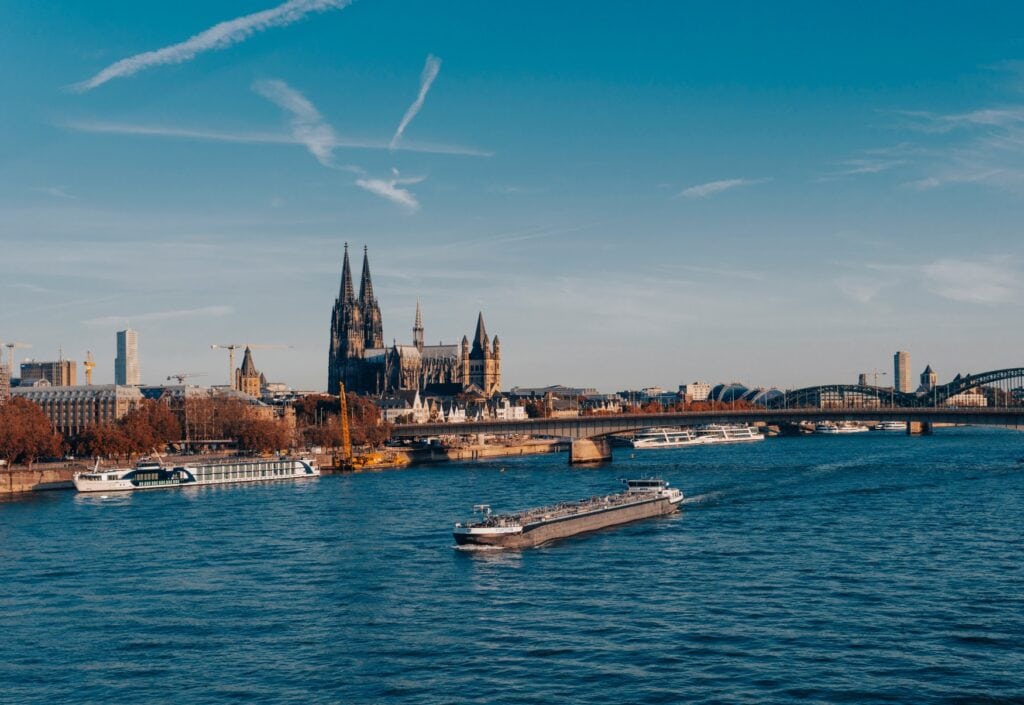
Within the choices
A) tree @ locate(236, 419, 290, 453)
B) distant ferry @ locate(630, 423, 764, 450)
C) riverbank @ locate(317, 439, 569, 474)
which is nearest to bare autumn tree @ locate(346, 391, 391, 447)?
riverbank @ locate(317, 439, 569, 474)

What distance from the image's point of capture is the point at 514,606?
43250 millimetres

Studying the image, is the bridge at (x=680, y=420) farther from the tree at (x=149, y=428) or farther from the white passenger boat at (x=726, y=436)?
the white passenger boat at (x=726, y=436)

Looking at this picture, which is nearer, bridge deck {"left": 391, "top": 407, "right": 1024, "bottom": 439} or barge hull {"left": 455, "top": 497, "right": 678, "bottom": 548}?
barge hull {"left": 455, "top": 497, "right": 678, "bottom": 548}

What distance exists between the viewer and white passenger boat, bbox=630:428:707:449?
17812 cm

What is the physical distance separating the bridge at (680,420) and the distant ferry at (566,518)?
44.6m

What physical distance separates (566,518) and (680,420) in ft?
216

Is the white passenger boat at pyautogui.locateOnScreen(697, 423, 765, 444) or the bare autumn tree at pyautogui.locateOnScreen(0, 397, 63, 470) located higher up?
the bare autumn tree at pyautogui.locateOnScreen(0, 397, 63, 470)

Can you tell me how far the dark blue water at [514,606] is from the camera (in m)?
32.6

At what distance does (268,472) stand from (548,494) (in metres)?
34.2

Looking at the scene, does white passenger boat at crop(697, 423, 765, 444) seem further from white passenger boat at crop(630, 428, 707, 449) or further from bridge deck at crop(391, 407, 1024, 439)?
bridge deck at crop(391, 407, 1024, 439)

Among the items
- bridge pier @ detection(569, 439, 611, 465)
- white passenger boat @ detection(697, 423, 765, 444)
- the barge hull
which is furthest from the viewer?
white passenger boat @ detection(697, 423, 765, 444)

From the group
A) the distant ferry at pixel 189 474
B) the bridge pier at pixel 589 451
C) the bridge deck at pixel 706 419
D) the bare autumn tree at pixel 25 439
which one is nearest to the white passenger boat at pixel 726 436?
the bridge pier at pixel 589 451

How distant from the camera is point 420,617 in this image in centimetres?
4150

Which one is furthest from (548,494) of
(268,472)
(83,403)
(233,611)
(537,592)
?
(83,403)
